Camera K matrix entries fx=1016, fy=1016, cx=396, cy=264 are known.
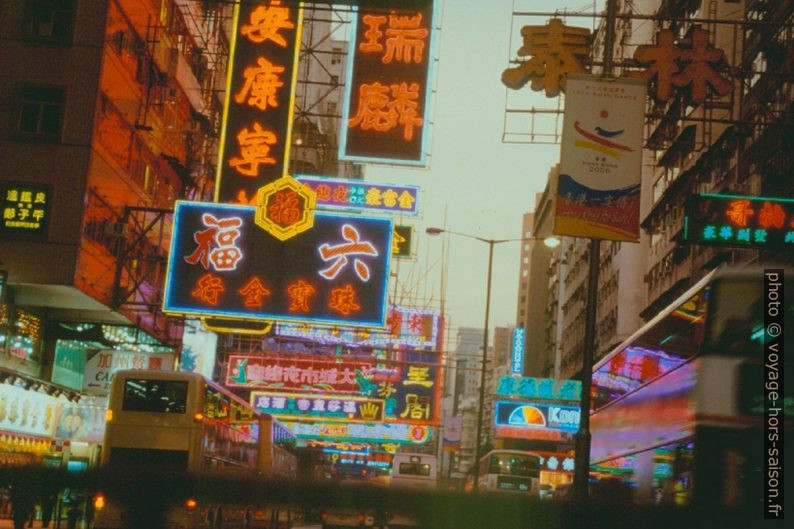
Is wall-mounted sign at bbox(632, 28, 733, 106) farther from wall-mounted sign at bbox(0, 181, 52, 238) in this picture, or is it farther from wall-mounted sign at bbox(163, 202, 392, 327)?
wall-mounted sign at bbox(0, 181, 52, 238)

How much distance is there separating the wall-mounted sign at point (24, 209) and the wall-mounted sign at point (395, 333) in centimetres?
1651

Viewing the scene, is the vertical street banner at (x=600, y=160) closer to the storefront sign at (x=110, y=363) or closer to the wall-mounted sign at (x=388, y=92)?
the wall-mounted sign at (x=388, y=92)

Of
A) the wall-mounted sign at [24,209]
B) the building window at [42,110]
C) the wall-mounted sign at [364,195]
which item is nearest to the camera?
the wall-mounted sign at [24,209]

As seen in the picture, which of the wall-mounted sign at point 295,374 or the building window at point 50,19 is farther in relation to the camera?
the wall-mounted sign at point 295,374

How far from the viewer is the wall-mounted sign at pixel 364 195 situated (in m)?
26.9

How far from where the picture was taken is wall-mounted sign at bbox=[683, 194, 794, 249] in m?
15.5

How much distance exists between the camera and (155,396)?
768 inches

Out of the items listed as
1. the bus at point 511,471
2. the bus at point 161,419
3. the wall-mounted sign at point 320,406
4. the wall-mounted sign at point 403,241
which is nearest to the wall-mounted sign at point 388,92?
the wall-mounted sign at point 403,241

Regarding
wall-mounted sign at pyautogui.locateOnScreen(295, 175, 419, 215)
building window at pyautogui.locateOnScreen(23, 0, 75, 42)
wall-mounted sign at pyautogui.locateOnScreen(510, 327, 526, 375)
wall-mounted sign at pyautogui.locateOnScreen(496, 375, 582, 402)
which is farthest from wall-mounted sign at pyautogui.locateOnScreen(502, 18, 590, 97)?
wall-mounted sign at pyautogui.locateOnScreen(510, 327, 526, 375)

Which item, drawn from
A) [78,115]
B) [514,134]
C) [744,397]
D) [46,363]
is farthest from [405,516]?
[46,363]

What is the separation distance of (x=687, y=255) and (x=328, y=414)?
15772 mm

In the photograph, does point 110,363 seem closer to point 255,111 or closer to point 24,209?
point 24,209

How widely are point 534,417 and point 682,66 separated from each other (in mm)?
29892

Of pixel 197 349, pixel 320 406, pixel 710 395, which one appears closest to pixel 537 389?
pixel 320 406
